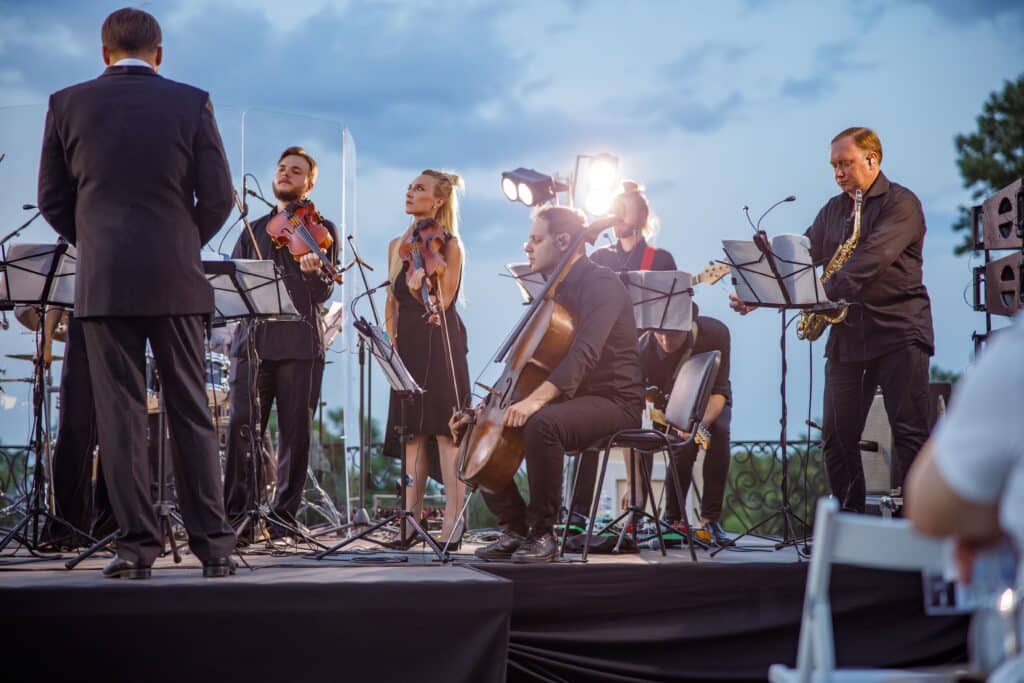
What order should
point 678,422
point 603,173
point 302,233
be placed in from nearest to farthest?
point 678,422, point 302,233, point 603,173

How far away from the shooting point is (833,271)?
4.67 metres

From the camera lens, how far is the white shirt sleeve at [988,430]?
127 cm

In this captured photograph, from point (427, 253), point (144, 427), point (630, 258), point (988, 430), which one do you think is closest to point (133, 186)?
point (144, 427)

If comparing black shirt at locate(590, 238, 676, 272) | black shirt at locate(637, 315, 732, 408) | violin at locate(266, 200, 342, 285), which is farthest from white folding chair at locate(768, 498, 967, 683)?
black shirt at locate(590, 238, 676, 272)

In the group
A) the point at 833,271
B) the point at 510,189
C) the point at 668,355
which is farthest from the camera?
the point at 510,189

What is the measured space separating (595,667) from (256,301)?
197 centimetres

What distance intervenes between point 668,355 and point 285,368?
2.00 meters

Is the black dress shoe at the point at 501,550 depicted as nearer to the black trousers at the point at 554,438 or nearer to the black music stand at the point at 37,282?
the black trousers at the point at 554,438

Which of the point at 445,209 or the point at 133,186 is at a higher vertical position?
the point at 445,209

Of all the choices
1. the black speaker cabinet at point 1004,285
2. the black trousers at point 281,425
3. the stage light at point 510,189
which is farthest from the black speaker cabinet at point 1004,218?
the black trousers at point 281,425

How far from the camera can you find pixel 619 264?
19.3 ft

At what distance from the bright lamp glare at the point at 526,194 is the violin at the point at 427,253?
3.84 feet

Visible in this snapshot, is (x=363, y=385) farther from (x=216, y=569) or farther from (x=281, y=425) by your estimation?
(x=216, y=569)

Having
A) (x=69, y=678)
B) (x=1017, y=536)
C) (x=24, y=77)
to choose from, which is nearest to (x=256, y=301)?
(x=69, y=678)
